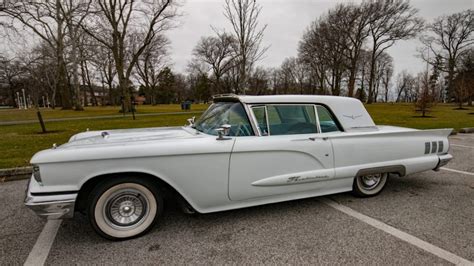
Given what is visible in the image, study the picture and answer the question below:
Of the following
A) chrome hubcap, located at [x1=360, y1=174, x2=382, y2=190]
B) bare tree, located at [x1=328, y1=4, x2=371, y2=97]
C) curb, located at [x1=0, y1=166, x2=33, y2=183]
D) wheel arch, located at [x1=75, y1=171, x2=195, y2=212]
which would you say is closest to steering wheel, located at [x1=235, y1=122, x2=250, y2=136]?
wheel arch, located at [x1=75, y1=171, x2=195, y2=212]

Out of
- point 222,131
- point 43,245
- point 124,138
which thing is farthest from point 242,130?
point 43,245

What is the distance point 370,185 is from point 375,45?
39.2m

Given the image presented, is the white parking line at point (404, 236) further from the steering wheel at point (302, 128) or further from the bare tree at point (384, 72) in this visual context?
the bare tree at point (384, 72)

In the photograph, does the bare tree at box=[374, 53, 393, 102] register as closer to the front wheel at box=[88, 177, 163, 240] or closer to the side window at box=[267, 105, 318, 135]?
the side window at box=[267, 105, 318, 135]

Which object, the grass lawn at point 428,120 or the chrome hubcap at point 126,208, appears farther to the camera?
the grass lawn at point 428,120

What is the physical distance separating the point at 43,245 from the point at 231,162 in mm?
2092

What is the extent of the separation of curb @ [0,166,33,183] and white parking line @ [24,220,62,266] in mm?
2475

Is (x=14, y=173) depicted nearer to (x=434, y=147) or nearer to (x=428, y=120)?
(x=434, y=147)

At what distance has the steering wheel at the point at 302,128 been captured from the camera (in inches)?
127

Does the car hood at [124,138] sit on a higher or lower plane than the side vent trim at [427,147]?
higher

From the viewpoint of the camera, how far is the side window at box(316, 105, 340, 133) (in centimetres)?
334

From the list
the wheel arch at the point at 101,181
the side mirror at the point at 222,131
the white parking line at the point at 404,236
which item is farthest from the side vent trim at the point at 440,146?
the wheel arch at the point at 101,181

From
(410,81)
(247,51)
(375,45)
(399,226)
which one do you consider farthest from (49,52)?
(410,81)

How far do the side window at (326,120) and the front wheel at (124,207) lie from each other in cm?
226
